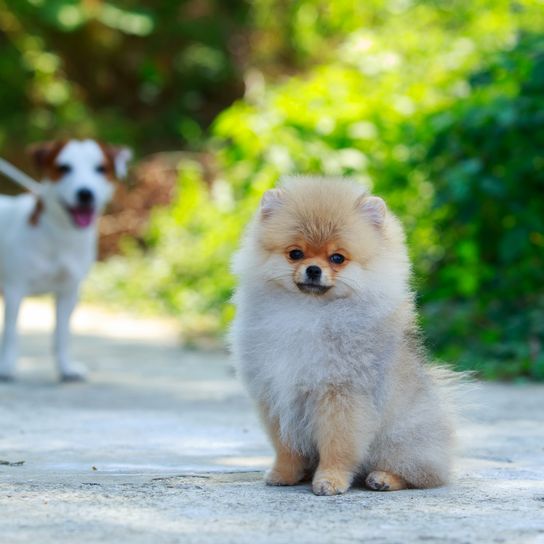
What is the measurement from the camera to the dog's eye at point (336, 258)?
134 inches

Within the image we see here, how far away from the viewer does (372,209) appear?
352cm

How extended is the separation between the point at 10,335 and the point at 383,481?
3.77m

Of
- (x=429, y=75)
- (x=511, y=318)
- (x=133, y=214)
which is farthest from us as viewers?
(x=133, y=214)

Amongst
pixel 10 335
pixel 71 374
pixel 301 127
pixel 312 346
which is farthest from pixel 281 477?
pixel 301 127

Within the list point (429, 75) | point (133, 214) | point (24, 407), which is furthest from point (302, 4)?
point (24, 407)

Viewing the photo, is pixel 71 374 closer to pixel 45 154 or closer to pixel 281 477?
pixel 45 154

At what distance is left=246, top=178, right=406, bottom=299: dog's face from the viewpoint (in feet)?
11.1

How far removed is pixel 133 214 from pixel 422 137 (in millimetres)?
6570

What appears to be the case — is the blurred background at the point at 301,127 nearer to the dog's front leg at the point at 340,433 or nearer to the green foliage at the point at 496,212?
the green foliage at the point at 496,212

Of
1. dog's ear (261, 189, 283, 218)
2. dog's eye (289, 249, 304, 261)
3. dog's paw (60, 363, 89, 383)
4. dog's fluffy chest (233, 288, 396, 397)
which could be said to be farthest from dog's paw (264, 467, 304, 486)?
dog's paw (60, 363, 89, 383)

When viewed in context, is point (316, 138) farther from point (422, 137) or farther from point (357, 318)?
point (357, 318)

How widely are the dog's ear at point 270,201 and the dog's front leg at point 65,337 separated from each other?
3.43 metres

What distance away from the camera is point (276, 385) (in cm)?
339

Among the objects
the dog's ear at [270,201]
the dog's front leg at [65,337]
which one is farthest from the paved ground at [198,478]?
the dog's ear at [270,201]
